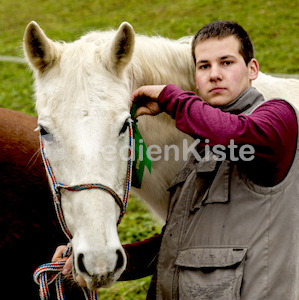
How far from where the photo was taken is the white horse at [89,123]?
1.66 m

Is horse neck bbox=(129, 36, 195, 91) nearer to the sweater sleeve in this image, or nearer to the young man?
the young man

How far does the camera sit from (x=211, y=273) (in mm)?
1771

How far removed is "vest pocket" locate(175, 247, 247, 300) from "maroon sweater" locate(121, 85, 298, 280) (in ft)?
1.18

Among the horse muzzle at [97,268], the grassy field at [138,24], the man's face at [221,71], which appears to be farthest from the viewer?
the grassy field at [138,24]

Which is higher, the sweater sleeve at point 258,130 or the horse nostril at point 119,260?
the sweater sleeve at point 258,130

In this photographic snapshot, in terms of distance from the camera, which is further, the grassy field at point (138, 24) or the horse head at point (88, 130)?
the grassy field at point (138, 24)

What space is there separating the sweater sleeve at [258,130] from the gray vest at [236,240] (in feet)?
0.21

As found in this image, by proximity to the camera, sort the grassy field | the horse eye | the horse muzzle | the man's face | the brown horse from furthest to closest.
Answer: the grassy field < the brown horse < the man's face < the horse eye < the horse muzzle

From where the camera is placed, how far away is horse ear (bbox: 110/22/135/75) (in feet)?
6.32

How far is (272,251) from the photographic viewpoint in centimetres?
172

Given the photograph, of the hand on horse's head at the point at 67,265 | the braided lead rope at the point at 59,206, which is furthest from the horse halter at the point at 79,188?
the hand on horse's head at the point at 67,265

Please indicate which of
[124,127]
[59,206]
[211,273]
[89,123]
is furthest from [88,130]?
[211,273]

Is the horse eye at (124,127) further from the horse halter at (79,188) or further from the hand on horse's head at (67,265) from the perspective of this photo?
the hand on horse's head at (67,265)

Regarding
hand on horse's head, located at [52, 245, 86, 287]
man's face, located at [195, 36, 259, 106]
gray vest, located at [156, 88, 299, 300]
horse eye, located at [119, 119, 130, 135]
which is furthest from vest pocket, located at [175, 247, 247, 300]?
man's face, located at [195, 36, 259, 106]
